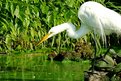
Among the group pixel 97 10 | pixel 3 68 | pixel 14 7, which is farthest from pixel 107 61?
pixel 14 7

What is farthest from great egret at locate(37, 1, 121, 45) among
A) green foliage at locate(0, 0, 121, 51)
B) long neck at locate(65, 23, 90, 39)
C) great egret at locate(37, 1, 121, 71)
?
green foliage at locate(0, 0, 121, 51)

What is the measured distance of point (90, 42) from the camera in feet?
47.5

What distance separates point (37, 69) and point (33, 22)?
262cm

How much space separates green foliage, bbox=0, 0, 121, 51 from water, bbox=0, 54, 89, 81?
1.81ft

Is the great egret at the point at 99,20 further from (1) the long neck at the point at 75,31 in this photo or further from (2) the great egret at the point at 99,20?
(1) the long neck at the point at 75,31

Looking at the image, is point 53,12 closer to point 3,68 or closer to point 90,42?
point 90,42

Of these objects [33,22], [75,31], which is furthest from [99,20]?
[33,22]

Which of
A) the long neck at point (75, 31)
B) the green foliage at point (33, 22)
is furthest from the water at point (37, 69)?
the long neck at point (75, 31)

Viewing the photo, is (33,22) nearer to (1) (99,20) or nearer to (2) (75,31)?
(2) (75,31)

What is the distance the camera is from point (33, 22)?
13.6m

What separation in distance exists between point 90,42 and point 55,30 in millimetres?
4324

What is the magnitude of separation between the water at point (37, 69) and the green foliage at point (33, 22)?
55 cm

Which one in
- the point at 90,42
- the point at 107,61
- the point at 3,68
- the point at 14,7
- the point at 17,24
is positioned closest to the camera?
the point at 107,61

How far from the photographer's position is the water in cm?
1006
